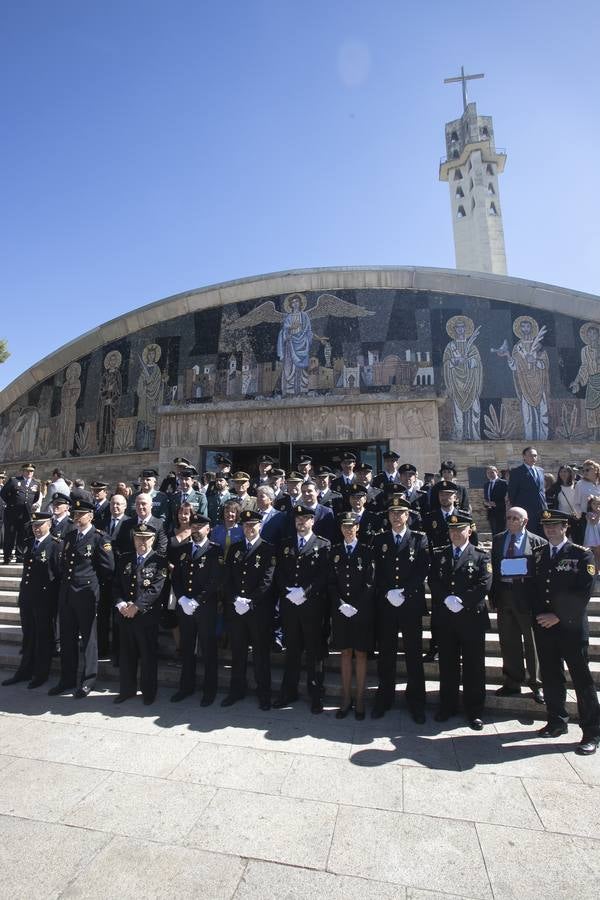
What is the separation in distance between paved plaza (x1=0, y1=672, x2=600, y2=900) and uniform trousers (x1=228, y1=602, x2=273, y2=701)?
348 mm

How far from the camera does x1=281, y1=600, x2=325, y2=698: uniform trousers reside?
484 cm

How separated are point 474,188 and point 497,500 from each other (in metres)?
40.2

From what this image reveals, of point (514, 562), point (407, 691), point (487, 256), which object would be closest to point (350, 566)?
point (407, 691)

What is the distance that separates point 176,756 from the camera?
3898mm

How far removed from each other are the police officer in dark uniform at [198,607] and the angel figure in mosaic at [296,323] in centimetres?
951

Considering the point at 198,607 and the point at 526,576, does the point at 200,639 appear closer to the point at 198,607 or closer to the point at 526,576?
the point at 198,607

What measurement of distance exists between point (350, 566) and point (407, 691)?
137 centimetres

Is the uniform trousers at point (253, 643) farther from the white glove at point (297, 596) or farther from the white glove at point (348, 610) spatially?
the white glove at point (348, 610)

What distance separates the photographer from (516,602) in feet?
16.0

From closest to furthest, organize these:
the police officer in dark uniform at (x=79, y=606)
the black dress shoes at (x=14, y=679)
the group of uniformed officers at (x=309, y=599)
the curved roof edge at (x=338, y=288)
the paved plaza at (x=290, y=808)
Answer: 1. the paved plaza at (x=290, y=808)
2. the group of uniformed officers at (x=309, y=599)
3. the police officer in dark uniform at (x=79, y=606)
4. the black dress shoes at (x=14, y=679)
5. the curved roof edge at (x=338, y=288)

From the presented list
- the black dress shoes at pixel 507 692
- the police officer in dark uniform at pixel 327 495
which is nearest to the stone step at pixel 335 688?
the black dress shoes at pixel 507 692

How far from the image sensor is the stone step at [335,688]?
466 cm

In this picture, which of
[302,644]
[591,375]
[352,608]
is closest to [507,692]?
[352,608]

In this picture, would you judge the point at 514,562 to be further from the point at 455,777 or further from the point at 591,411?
the point at 591,411
